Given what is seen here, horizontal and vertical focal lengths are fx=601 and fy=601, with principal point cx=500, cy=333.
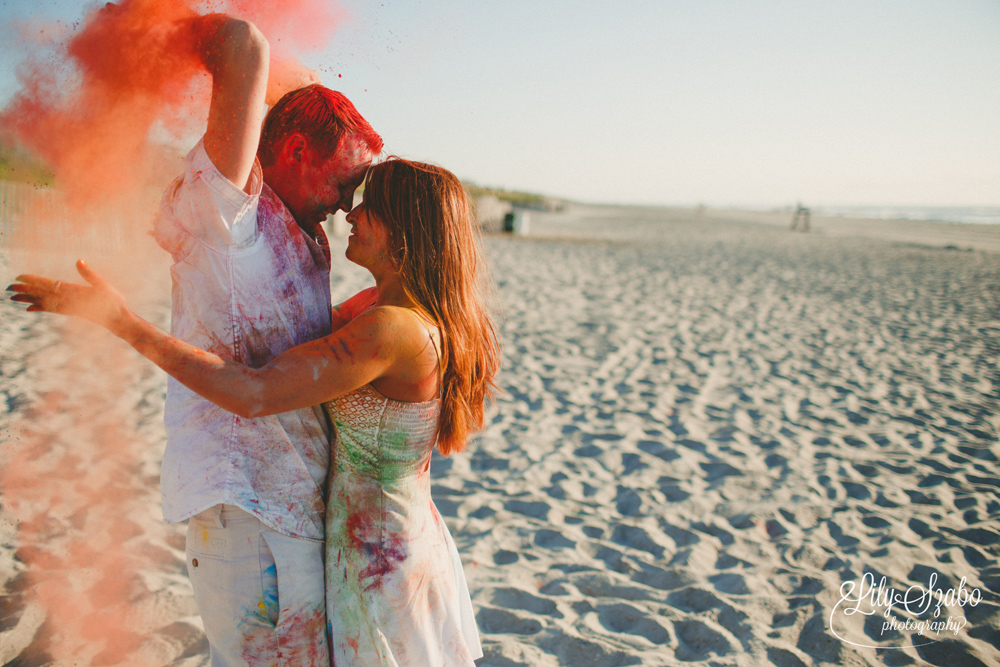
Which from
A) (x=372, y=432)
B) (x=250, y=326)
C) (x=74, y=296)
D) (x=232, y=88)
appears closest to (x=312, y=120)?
(x=232, y=88)

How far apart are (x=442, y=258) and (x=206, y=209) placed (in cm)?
55

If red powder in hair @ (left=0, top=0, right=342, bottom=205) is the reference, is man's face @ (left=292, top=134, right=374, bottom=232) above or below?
below

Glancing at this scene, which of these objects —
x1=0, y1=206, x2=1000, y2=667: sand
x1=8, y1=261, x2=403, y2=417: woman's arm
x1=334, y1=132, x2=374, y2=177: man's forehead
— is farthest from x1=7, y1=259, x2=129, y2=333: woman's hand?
x1=0, y1=206, x2=1000, y2=667: sand

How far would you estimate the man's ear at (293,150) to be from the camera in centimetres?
139

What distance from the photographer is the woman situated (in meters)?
1.38

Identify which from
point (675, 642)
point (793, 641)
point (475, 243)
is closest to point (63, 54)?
point (475, 243)

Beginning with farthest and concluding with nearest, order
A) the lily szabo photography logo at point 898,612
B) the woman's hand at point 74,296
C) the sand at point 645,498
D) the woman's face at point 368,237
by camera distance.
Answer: the lily szabo photography logo at point 898,612
the sand at point 645,498
the woman's face at point 368,237
the woman's hand at point 74,296

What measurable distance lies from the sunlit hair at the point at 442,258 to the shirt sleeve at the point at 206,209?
1.05 feet

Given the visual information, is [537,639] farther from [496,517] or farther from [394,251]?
[394,251]

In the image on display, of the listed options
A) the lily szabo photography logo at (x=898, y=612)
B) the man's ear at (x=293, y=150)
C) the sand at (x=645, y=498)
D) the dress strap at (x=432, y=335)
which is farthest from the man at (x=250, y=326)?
the lily szabo photography logo at (x=898, y=612)

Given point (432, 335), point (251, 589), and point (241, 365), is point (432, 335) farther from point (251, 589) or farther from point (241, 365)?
point (251, 589)

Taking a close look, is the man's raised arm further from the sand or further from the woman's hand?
the sand

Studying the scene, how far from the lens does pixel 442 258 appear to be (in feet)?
5.00

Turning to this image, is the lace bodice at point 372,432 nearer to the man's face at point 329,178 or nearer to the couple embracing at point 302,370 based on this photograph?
the couple embracing at point 302,370
